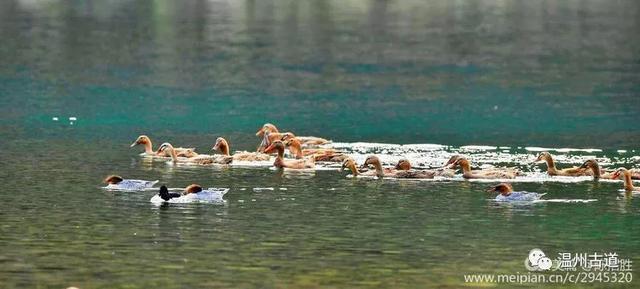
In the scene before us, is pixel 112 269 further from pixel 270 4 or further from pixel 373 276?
pixel 270 4

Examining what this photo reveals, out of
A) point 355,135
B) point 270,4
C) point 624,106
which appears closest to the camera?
point 355,135

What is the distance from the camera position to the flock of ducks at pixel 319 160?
32906mm

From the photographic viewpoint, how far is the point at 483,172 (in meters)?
35.2

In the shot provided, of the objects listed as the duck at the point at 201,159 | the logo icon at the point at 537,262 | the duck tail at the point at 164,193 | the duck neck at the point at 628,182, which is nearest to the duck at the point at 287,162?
the duck at the point at 201,159

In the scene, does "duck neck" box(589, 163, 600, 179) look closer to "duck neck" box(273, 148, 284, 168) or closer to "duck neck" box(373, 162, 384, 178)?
"duck neck" box(373, 162, 384, 178)

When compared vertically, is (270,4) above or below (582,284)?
above

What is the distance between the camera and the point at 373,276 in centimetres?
2434

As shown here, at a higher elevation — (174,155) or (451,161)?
(174,155)

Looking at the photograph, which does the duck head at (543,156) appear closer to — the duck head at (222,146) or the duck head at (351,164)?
the duck head at (351,164)

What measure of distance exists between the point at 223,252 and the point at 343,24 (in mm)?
67769

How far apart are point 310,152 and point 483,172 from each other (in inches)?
218

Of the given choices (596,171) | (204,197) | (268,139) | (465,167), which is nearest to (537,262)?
(204,197)

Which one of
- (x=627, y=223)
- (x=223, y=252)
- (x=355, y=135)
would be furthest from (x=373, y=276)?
(x=355, y=135)

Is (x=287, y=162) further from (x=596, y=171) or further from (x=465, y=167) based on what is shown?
(x=596, y=171)
